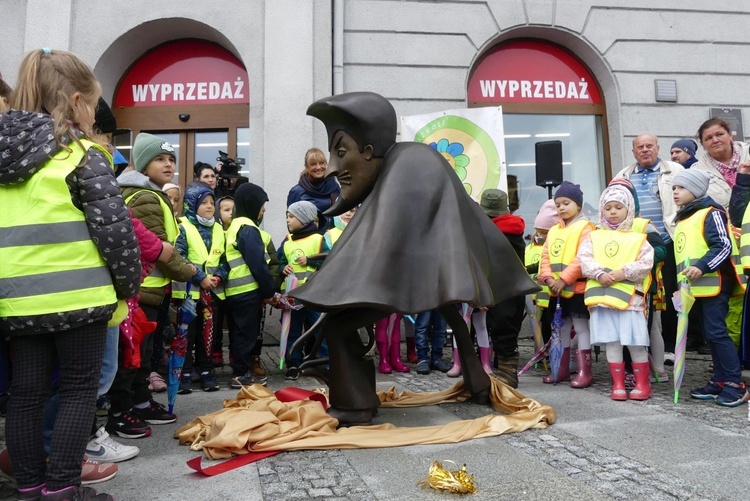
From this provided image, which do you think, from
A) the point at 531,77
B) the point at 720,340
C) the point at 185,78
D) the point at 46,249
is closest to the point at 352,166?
the point at 46,249

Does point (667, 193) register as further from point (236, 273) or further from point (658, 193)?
point (236, 273)

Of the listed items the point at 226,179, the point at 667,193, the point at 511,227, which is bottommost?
the point at 511,227

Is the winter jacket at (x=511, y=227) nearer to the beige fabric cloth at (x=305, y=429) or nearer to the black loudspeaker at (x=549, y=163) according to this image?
the beige fabric cloth at (x=305, y=429)

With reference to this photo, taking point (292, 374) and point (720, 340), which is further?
point (292, 374)

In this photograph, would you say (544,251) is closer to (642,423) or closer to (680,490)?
(642,423)

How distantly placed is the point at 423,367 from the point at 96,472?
130 inches

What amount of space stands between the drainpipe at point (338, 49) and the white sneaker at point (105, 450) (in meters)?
5.97

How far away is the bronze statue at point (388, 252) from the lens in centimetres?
304

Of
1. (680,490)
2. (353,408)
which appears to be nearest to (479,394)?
(353,408)

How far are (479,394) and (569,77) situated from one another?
6635 millimetres

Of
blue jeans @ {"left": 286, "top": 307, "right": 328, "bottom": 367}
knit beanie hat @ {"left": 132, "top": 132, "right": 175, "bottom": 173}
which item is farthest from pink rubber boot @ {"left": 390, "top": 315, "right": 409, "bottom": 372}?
knit beanie hat @ {"left": 132, "top": 132, "right": 175, "bottom": 173}

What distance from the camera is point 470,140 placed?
24.8 ft

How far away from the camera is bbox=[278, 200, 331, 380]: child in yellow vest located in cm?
543

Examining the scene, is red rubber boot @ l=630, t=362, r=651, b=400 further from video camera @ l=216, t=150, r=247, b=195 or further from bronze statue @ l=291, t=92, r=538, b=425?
video camera @ l=216, t=150, r=247, b=195
